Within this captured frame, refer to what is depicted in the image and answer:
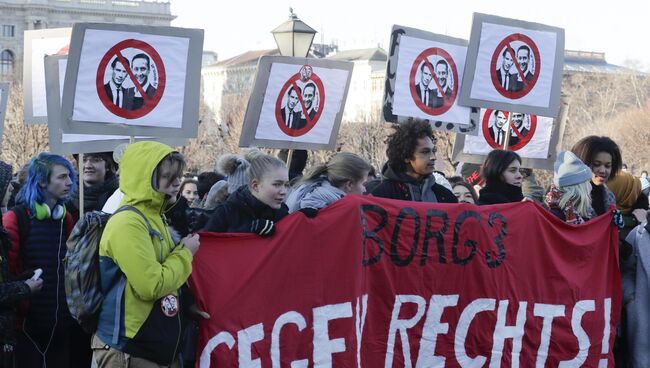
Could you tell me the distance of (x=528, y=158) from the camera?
11.0 meters

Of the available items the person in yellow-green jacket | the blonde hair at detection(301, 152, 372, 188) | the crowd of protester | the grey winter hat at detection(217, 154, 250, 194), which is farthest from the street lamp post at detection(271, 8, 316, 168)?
the person in yellow-green jacket

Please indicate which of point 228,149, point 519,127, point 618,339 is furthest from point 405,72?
point 228,149

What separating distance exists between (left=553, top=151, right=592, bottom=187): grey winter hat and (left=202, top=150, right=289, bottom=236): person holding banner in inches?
86.7

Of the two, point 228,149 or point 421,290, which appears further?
point 228,149

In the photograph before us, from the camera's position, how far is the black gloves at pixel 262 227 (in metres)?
6.32

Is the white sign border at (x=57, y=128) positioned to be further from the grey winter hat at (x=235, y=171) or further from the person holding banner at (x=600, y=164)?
the person holding banner at (x=600, y=164)

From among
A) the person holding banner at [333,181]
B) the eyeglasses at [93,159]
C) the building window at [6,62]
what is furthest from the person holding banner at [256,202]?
the building window at [6,62]

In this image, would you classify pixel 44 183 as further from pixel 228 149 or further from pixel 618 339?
pixel 228 149

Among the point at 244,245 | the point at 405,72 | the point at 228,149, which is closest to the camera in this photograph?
the point at 244,245

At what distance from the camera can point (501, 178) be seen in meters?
7.91

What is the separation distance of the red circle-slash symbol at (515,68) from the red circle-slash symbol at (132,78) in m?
3.01

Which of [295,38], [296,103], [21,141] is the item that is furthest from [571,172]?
[21,141]

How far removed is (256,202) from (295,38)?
5608 mm

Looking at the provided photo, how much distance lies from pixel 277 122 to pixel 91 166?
212 cm
